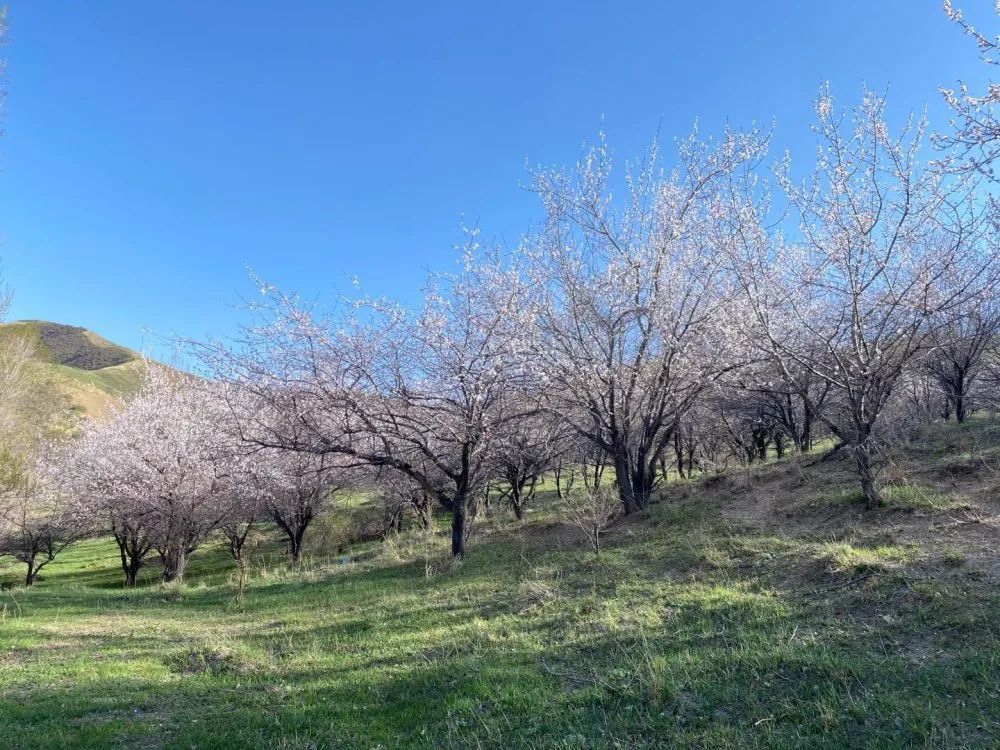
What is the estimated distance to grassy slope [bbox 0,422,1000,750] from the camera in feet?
12.0

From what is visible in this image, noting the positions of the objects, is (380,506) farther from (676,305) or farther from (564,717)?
(564,717)

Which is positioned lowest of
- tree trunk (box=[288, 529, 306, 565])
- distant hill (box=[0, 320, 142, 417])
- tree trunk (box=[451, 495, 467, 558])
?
tree trunk (box=[288, 529, 306, 565])

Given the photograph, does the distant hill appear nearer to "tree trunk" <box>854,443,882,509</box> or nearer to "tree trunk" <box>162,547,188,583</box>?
"tree trunk" <box>162,547,188,583</box>

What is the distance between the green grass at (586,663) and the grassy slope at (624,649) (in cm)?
3

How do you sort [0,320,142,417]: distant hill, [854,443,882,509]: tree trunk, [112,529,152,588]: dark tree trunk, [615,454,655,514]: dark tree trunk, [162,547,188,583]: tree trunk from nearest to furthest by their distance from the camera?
[854,443,882,509]: tree trunk < [615,454,655,514]: dark tree trunk < [162,547,188,583]: tree trunk < [112,529,152,588]: dark tree trunk < [0,320,142,417]: distant hill

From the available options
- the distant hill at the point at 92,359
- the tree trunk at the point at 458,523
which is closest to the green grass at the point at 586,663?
the tree trunk at the point at 458,523

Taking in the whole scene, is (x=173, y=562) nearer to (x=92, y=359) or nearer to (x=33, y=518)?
(x=33, y=518)

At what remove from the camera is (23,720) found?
4.62m

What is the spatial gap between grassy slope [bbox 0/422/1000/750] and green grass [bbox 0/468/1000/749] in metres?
0.03

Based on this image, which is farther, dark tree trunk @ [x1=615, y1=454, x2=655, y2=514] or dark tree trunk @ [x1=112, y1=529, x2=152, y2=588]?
dark tree trunk @ [x1=112, y1=529, x2=152, y2=588]

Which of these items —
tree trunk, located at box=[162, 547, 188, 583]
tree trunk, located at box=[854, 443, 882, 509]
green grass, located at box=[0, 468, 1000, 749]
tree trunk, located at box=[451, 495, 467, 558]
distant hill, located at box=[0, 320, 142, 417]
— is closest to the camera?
green grass, located at box=[0, 468, 1000, 749]

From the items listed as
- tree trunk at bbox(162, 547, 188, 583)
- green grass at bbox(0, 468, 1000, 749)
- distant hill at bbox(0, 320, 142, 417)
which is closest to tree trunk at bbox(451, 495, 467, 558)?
green grass at bbox(0, 468, 1000, 749)

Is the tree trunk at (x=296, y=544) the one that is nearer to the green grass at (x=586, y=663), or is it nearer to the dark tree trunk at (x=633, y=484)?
the green grass at (x=586, y=663)

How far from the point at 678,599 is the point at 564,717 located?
9.15 feet
